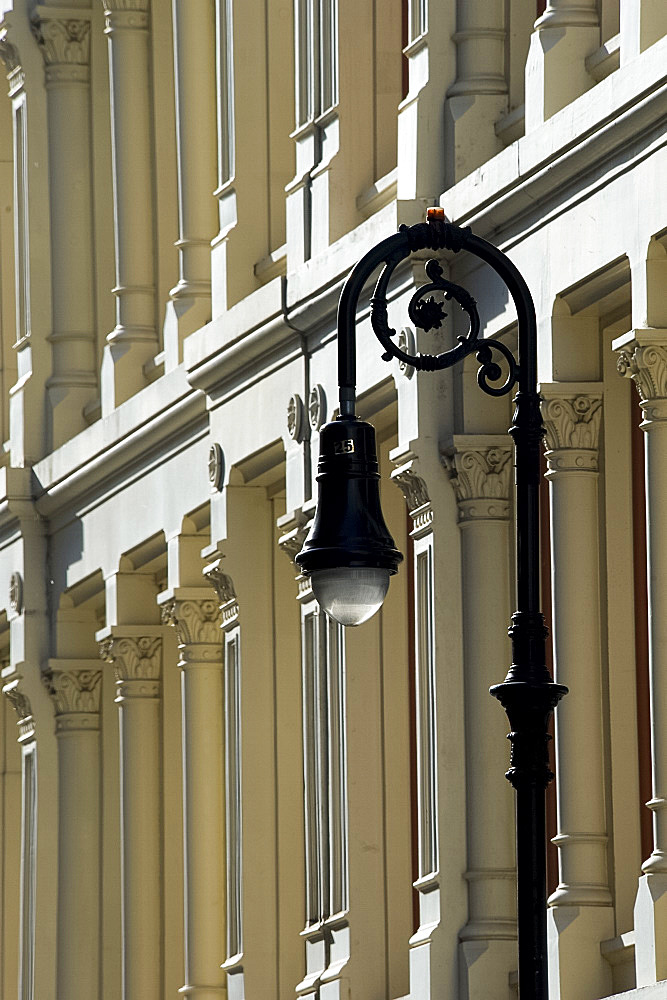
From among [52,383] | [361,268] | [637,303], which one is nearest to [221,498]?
[52,383]

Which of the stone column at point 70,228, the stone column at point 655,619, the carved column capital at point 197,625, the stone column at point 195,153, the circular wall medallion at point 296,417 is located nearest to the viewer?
the stone column at point 655,619

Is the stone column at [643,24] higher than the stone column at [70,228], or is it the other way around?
the stone column at [70,228]

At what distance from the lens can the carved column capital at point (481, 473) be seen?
19.9 metres

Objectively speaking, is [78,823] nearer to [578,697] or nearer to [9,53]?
[9,53]

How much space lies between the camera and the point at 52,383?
29.8 m

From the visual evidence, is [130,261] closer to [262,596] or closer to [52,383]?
[52,383]

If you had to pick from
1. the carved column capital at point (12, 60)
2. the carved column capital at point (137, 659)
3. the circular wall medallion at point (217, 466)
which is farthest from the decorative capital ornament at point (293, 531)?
the carved column capital at point (12, 60)

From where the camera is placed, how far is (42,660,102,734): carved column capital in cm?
2902

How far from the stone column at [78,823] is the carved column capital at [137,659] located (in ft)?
5.42

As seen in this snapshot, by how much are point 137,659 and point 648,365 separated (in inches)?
436

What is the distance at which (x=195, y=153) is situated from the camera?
85.8 ft

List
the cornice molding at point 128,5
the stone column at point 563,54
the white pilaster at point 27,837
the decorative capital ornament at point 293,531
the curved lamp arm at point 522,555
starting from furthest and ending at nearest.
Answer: the white pilaster at point 27,837, the cornice molding at point 128,5, the decorative capital ornament at point 293,531, the stone column at point 563,54, the curved lamp arm at point 522,555

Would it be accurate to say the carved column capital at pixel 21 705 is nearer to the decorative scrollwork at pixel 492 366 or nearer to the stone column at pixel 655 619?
the stone column at pixel 655 619

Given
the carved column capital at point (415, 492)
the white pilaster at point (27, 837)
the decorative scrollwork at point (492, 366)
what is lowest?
the white pilaster at point (27, 837)
